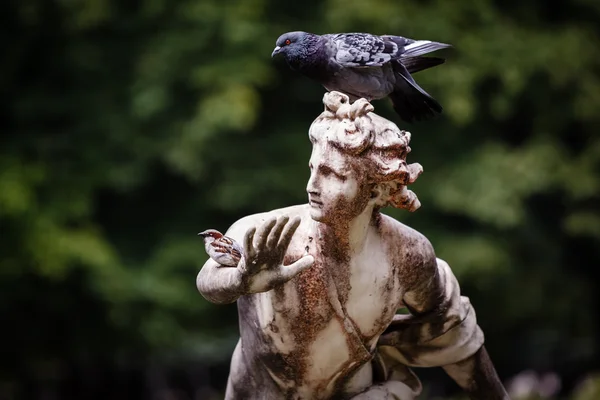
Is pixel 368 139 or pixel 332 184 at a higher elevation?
pixel 368 139

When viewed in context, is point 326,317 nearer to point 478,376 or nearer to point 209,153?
point 478,376

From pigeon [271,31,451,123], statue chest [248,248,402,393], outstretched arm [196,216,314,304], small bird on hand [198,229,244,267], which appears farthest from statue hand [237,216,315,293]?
pigeon [271,31,451,123]

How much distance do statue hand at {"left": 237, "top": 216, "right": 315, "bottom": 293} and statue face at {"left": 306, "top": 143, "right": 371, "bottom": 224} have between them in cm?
21

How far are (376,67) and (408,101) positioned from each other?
0.19 m

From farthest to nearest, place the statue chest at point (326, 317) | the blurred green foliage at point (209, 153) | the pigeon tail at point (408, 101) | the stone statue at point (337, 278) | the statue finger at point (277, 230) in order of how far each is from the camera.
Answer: the blurred green foliage at point (209, 153) < the pigeon tail at point (408, 101) < the statue chest at point (326, 317) < the stone statue at point (337, 278) < the statue finger at point (277, 230)

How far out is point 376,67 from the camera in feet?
13.4

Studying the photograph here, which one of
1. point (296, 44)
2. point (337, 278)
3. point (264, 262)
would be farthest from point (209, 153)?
point (264, 262)

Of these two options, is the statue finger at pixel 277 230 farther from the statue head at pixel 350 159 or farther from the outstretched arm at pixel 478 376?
the outstretched arm at pixel 478 376

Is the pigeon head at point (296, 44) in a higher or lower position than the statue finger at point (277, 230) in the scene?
higher

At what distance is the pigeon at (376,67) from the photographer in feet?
13.4

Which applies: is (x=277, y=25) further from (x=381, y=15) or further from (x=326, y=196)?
(x=326, y=196)

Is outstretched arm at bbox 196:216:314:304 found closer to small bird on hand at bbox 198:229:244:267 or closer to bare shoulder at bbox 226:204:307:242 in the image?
small bird on hand at bbox 198:229:244:267

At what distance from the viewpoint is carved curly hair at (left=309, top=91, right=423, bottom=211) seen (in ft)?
10.9

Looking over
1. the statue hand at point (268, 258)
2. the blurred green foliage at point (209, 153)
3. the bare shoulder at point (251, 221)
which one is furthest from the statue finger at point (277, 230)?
the blurred green foliage at point (209, 153)
